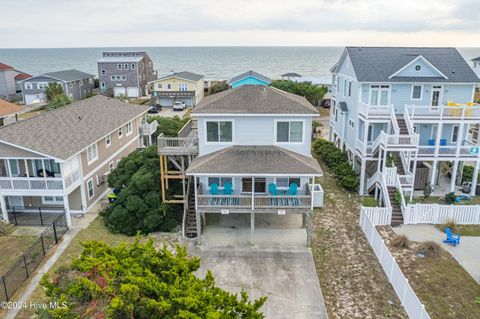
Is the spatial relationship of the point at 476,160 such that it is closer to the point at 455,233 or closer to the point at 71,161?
the point at 455,233

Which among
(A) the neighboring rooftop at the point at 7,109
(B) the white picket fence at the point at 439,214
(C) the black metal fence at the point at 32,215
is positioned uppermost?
(A) the neighboring rooftop at the point at 7,109

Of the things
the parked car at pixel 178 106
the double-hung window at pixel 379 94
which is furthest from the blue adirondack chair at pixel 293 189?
the parked car at pixel 178 106

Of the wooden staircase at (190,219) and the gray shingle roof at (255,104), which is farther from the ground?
the gray shingle roof at (255,104)

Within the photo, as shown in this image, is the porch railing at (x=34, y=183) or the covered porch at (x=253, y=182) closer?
the covered porch at (x=253, y=182)

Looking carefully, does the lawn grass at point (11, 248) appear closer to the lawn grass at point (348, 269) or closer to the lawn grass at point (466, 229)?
the lawn grass at point (348, 269)

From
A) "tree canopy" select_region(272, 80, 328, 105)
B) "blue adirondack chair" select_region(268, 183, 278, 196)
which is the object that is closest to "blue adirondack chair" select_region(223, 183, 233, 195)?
"blue adirondack chair" select_region(268, 183, 278, 196)

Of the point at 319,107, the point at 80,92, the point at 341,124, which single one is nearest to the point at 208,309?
the point at 341,124
